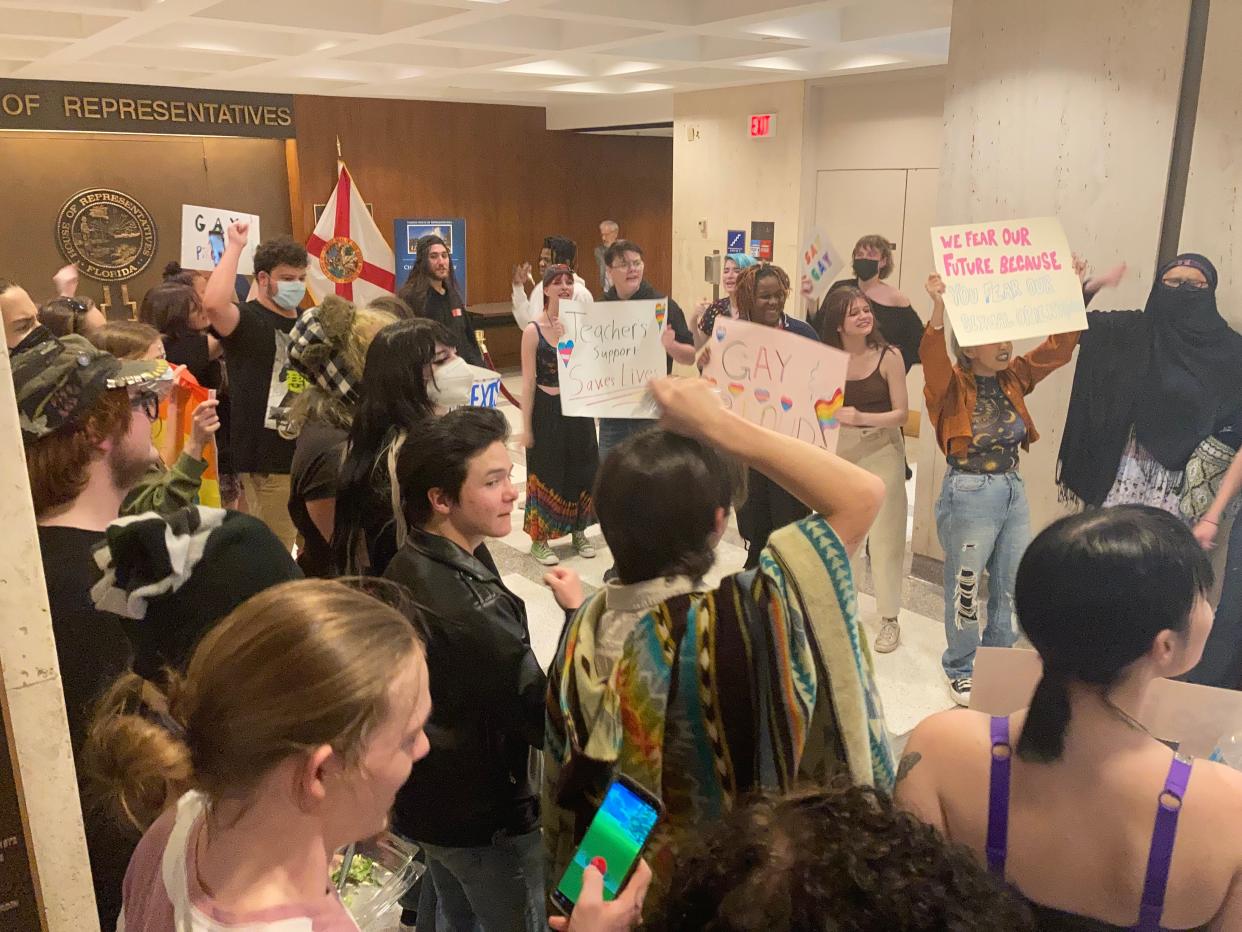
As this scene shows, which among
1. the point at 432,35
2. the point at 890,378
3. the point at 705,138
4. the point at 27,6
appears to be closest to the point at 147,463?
the point at 890,378

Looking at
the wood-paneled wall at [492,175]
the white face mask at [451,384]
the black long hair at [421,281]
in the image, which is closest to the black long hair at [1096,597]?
the white face mask at [451,384]

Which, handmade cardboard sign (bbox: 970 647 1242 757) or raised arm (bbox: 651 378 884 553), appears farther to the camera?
handmade cardboard sign (bbox: 970 647 1242 757)

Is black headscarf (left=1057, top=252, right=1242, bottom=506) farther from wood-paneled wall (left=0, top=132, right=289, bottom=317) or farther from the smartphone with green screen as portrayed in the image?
wood-paneled wall (left=0, top=132, right=289, bottom=317)

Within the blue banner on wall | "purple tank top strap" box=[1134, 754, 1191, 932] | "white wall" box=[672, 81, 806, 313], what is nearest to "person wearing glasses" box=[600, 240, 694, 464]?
"purple tank top strap" box=[1134, 754, 1191, 932]

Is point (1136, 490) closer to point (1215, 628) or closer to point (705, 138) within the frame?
point (1215, 628)

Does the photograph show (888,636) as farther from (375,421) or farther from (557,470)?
(375,421)

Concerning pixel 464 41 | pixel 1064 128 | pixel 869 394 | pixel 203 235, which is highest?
pixel 464 41

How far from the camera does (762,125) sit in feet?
26.4

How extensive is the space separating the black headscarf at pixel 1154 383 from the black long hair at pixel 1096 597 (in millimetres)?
2110

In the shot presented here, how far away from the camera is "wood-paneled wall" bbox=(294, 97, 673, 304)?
948cm

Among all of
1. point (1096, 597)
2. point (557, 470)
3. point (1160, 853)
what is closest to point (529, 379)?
point (557, 470)

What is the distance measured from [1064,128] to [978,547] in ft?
6.35

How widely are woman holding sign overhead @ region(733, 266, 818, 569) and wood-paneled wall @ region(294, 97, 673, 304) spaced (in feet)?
23.4

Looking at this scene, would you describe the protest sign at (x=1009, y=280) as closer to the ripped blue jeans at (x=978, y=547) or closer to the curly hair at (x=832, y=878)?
the ripped blue jeans at (x=978, y=547)
